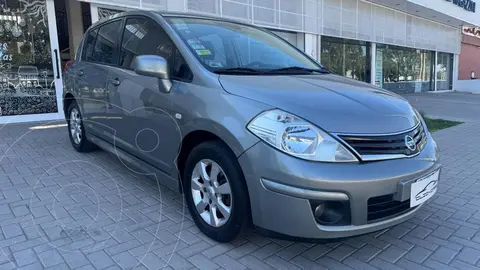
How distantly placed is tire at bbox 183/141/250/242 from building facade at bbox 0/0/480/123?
5.70 m

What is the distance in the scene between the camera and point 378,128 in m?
2.24

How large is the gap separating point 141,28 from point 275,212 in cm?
225

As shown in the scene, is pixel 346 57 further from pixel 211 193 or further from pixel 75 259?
pixel 75 259

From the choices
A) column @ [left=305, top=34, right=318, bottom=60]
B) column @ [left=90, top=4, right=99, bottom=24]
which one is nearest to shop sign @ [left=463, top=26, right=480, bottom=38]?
column @ [left=305, top=34, right=318, bottom=60]

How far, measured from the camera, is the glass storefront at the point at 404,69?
17.7 meters

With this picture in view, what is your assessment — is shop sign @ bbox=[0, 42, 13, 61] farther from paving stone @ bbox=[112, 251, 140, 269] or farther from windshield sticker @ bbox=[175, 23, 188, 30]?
paving stone @ bbox=[112, 251, 140, 269]

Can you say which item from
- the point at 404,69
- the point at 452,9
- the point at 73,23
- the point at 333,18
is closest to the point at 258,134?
the point at 73,23

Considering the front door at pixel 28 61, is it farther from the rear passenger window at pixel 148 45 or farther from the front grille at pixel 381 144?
the front grille at pixel 381 144

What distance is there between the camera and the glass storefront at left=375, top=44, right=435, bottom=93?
1774cm

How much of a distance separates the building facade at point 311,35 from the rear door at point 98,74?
3214mm

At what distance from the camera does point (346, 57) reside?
15.6m

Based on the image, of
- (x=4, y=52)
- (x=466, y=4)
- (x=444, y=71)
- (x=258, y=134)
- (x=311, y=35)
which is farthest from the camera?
(x=444, y=71)

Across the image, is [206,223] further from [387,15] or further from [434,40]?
[434,40]

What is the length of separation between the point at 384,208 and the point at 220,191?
105 cm
